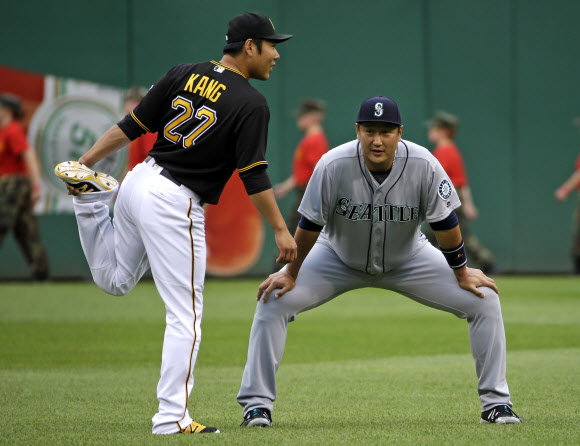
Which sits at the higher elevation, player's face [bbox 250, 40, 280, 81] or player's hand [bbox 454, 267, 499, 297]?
player's face [bbox 250, 40, 280, 81]

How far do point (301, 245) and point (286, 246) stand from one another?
0.49 metres

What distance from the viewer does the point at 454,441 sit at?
189 inches

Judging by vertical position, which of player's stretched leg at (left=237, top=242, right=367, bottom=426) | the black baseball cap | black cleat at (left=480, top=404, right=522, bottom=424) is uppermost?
the black baseball cap

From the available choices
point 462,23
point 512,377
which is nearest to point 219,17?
point 462,23

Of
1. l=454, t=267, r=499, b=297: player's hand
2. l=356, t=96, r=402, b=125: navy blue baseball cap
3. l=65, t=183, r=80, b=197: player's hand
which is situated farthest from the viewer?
l=454, t=267, r=499, b=297: player's hand

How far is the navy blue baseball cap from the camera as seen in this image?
5238 mm

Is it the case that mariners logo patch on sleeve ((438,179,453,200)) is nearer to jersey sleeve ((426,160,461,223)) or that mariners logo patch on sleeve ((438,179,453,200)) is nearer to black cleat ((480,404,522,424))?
jersey sleeve ((426,160,461,223))

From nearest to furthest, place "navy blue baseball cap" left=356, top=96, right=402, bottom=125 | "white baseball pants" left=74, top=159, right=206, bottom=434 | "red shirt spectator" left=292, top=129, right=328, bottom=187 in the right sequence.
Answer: "white baseball pants" left=74, top=159, right=206, bottom=434 < "navy blue baseball cap" left=356, top=96, right=402, bottom=125 < "red shirt spectator" left=292, top=129, right=328, bottom=187

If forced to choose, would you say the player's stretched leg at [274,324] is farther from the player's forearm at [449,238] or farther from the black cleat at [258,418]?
the player's forearm at [449,238]

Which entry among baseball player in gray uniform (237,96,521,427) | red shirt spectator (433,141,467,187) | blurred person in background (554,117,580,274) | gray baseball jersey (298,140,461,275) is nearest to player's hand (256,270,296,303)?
baseball player in gray uniform (237,96,521,427)

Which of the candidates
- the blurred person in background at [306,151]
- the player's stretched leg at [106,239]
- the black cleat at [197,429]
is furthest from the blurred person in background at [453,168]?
the black cleat at [197,429]

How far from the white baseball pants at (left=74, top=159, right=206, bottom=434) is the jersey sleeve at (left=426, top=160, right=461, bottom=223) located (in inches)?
51.8

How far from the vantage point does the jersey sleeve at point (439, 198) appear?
5.37 m

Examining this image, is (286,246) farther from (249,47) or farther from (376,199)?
(249,47)
